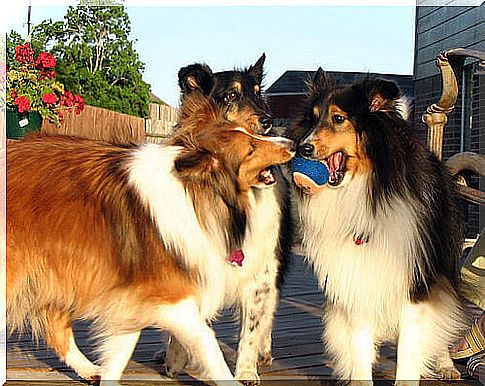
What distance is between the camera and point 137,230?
11.7 ft

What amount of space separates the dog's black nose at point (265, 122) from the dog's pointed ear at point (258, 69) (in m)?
0.48

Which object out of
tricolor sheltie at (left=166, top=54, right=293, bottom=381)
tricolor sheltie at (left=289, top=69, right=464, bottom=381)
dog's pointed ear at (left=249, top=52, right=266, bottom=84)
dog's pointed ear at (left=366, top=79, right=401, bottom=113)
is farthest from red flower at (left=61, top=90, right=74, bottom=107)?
dog's pointed ear at (left=366, top=79, right=401, bottom=113)

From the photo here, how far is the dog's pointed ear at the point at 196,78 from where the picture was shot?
15.2 feet

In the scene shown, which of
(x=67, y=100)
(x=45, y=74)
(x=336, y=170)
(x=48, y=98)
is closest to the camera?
(x=336, y=170)

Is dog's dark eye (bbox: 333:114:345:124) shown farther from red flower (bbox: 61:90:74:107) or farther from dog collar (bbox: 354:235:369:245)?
red flower (bbox: 61:90:74:107)

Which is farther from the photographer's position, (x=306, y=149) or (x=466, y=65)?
(x=466, y=65)

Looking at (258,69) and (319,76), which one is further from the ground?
(258,69)

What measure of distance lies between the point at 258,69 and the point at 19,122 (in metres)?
2.87

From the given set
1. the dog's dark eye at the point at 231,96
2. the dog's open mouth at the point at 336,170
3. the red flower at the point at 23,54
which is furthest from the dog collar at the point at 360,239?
the red flower at the point at 23,54

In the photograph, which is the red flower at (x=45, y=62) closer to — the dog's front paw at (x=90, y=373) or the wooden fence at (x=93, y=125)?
the wooden fence at (x=93, y=125)

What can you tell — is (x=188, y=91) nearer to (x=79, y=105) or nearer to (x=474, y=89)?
(x=79, y=105)

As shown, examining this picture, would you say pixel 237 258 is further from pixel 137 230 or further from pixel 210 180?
pixel 137 230

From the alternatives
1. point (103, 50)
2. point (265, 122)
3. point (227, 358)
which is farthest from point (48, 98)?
point (103, 50)

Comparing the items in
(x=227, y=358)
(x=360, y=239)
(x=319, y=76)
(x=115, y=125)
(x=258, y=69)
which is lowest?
(x=227, y=358)
